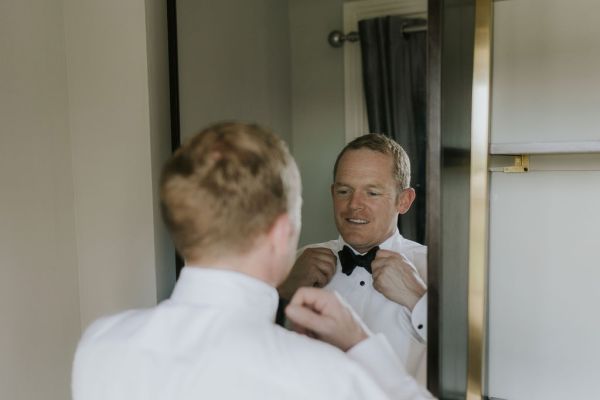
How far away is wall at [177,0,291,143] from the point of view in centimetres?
125

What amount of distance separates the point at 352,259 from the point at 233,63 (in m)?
0.54

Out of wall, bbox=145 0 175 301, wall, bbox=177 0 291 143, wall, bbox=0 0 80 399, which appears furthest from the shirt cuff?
wall, bbox=0 0 80 399

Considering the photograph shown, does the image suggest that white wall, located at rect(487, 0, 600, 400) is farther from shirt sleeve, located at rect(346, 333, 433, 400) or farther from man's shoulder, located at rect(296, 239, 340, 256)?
shirt sleeve, located at rect(346, 333, 433, 400)

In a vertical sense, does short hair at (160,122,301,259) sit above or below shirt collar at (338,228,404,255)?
above

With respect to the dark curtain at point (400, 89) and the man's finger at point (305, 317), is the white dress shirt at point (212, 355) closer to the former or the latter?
the man's finger at point (305, 317)

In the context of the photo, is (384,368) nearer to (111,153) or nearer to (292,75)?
(292,75)

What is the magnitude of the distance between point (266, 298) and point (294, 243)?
3.4 inches

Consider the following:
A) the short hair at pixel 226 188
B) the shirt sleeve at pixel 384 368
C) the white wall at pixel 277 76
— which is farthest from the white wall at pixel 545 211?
the short hair at pixel 226 188

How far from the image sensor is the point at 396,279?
43.1 inches

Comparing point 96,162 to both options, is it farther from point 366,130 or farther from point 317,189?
point 366,130

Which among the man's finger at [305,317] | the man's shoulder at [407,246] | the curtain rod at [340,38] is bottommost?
the man's finger at [305,317]

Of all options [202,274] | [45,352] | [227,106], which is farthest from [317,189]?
[45,352]

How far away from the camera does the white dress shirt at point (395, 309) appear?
1040 millimetres

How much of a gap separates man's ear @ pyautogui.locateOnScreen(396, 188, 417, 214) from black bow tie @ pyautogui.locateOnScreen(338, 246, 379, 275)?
10 cm
